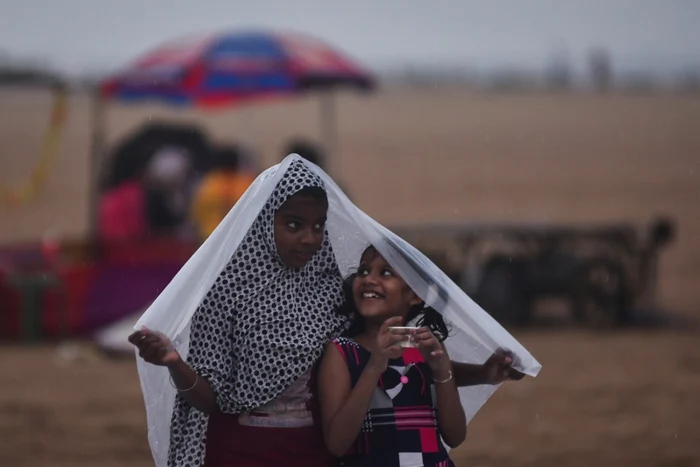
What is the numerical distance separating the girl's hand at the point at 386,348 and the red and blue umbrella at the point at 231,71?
830cm

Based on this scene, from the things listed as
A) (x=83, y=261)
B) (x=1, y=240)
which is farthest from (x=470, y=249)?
(x=1, y=240)

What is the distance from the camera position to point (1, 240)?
1748 cm

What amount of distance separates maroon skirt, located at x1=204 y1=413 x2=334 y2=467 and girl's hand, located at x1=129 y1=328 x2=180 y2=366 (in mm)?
293

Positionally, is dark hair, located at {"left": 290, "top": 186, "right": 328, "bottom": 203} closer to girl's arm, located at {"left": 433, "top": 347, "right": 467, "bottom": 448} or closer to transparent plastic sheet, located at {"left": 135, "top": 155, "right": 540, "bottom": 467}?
transparent plastic sheet, located at {"left": 135, "top": 155, "right": 540, "bottom": 467}

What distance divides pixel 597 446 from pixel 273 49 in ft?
18.8

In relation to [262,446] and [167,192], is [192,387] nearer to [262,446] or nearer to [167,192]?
[262,446]

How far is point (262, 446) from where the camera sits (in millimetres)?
3297

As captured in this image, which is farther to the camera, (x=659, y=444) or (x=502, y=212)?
(x=502, y=212)

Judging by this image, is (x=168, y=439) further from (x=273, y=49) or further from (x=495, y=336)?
(x=273, y=49)

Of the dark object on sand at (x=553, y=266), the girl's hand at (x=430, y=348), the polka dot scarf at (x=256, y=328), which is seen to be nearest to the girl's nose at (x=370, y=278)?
the polka dot scarf at (x=256, y=328)

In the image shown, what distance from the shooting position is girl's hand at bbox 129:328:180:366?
3.11 metres

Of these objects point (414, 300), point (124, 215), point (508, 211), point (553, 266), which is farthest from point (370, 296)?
point (508, 211)

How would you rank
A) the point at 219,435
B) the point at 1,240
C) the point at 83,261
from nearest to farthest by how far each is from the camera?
the point at 219,435 → the point at 83,261 → the point at 1,240

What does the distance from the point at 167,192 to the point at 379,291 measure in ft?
29.0
